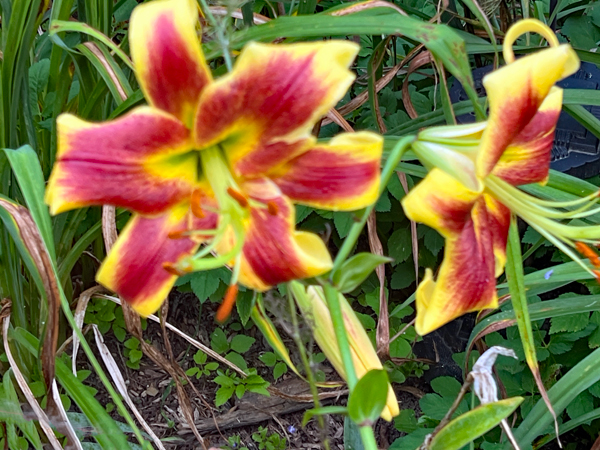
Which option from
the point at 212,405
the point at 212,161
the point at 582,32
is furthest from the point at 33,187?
the point at 582,32

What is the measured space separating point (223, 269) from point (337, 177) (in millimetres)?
721

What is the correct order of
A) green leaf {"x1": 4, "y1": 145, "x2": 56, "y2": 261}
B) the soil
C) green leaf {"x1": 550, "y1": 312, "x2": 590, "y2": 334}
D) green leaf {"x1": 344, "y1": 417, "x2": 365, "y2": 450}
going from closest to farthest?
green leaf {"x1": 4, "y1": 145, "x2": 56, "y2": 261}
green leaf {"x1": 344, "y1": 417, "x2": 365, "y2": 450}
green leaf {"x1": 550, "y1": 312, "x2": 590, "y2": 334}
the soil

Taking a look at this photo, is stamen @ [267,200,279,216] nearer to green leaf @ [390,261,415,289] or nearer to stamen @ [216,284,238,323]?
stamen @ [216,284,238,323]

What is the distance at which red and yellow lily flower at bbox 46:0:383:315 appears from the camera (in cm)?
36

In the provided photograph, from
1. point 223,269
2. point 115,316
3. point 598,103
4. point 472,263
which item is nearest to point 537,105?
point 472,263

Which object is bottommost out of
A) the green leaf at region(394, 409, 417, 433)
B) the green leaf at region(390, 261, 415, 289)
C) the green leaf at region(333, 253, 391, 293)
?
the green leaf at region(394, 409, 417, 433)

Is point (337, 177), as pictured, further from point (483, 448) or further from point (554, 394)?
point (483, 448)

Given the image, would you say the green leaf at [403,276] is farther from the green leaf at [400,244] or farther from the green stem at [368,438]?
the green stem at [368,438]

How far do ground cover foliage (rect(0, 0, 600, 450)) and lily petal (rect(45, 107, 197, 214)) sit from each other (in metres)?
0.15

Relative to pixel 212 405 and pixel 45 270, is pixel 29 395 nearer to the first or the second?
pixel 45 270

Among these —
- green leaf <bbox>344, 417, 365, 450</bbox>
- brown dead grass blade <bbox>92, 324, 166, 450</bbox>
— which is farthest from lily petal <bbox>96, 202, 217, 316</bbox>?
brown dead grass blade <bbox>92, 324, 166, 450</bbox>

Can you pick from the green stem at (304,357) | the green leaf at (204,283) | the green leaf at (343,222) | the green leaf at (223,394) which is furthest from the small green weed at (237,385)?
the green stem at (304,357)

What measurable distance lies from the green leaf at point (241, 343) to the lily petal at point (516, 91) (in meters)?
0.98

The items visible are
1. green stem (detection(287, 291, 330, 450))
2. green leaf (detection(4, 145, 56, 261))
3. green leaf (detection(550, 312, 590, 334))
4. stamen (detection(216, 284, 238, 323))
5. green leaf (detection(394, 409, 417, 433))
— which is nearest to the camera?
stamen (detection(216, 284, 238, 323))
